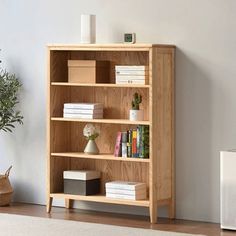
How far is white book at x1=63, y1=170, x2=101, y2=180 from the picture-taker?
21.0ft

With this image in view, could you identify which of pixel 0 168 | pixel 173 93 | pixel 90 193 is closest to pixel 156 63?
pixel 173 93

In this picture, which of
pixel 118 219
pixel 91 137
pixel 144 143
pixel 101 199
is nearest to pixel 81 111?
pixel 91 137

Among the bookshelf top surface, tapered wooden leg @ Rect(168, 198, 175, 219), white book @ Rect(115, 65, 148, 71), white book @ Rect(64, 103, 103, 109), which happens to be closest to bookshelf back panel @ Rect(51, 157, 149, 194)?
tapered wooden leg @ Rect(168, 198, 175, 219)

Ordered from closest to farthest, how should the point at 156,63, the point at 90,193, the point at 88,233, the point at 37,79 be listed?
the point at 88,233, the point at 156,63, the point at 90,193, the point at 37,79

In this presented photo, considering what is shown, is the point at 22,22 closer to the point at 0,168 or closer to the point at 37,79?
the point at 37,79

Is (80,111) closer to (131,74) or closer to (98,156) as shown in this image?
(98,156)

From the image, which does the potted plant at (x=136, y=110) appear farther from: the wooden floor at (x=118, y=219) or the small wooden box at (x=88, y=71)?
the wooden floor at (x=118, y=219)

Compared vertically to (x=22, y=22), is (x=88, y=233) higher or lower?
lower

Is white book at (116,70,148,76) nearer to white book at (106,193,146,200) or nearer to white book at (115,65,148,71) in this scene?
white book at (115,65,148,71)

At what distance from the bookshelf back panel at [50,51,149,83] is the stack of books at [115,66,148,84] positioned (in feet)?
0.68

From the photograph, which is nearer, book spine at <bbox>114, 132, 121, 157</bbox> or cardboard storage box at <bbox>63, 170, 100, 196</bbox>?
book spine at <bbox>114, 132, 121, 157</bbox>

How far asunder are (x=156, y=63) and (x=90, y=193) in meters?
1.18

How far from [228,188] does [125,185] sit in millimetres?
825

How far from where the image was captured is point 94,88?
6547 mm
